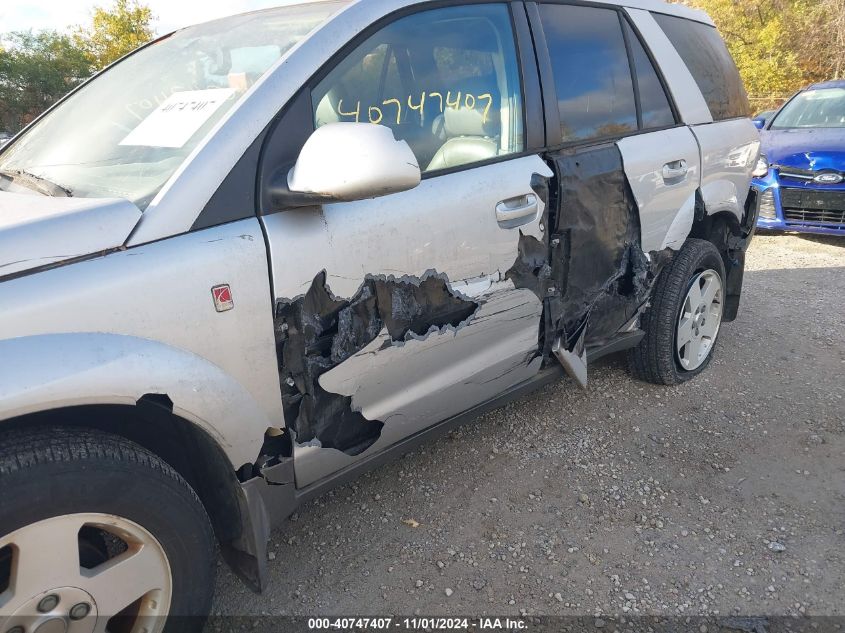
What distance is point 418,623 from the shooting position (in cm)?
203

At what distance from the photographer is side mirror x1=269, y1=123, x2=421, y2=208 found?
1.62 m

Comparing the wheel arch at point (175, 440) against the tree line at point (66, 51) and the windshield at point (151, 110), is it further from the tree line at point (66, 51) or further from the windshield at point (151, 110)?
the tree line at point (66, 51)

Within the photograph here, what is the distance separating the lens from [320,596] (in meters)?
2.14

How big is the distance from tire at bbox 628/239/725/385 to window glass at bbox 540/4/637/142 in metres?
0.77

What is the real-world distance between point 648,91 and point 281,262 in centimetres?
214

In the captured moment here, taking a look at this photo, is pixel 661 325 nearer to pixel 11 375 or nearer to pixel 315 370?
pixel 315 370

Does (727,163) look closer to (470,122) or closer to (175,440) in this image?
(470,122)

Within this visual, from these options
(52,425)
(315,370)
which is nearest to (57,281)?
(52,425)

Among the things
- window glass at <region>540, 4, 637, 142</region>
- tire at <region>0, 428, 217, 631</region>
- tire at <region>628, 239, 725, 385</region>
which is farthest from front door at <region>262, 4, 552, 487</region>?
tire at <region>628, 239, 725, 385</region>

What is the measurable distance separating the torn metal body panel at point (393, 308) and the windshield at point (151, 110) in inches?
15.1

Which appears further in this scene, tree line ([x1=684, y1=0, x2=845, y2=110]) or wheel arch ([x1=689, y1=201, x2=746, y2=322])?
Answer: tree line ([x1=684, y1=0, x2=845, y2=110])

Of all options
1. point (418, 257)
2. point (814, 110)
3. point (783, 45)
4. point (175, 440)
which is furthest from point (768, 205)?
point (783, 45)

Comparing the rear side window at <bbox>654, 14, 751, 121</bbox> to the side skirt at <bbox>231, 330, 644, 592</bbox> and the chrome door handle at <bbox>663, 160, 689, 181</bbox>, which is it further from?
the side skirt at <bbox>231, 330, 644, 592</bbox>

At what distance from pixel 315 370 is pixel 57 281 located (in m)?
0.71
